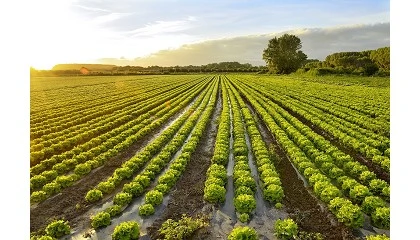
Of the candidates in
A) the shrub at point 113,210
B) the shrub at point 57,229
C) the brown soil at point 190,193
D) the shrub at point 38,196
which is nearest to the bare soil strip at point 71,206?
the shrub at point 38,196

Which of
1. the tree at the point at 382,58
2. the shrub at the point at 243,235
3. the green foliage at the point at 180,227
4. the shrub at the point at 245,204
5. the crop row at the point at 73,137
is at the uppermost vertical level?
the tree at the point at 382,58

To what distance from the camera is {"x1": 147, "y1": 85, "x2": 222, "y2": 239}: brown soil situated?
43.5 ft

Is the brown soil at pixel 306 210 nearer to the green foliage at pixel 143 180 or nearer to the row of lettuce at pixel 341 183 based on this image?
the row of lettuce at pixel 341 183

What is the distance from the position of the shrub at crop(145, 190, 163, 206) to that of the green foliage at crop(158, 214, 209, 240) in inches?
62.5

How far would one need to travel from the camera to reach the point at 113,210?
43.5ft

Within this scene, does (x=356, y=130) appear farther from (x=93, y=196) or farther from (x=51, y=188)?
(x=51, y=188)

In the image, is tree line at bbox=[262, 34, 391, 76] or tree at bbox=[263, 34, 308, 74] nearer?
tree line at bbox=[262, 34, 391, 76]

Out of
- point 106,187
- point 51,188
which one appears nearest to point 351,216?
point 106,187

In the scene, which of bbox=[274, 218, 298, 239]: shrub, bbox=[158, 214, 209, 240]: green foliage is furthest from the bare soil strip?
bbox=[274, 218, 298, 239]: shrub

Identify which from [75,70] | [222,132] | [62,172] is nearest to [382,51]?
[222,132]

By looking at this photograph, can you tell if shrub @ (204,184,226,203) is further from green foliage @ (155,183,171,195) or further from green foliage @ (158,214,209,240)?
green foliage @ (155,183,171,195)

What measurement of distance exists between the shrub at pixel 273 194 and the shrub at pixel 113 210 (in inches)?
224

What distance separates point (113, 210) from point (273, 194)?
20.0ft

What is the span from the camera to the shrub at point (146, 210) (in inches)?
520
